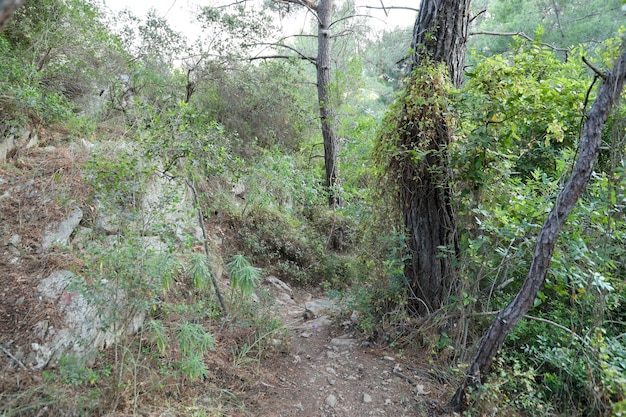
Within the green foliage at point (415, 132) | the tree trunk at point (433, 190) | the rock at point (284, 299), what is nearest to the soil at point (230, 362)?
the tree trunk at point (433, 190)

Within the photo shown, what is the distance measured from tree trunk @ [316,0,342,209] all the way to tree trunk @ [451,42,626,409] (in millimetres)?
6052

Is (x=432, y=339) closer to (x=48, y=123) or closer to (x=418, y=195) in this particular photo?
(x=418, y=195)

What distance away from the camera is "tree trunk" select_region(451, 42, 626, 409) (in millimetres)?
2182

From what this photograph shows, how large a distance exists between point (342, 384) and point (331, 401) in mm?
257

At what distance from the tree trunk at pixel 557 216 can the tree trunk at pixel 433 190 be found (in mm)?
1092

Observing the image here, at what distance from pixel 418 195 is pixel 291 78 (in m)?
6.02

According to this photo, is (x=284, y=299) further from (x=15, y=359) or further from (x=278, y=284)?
(x=15, y=359)

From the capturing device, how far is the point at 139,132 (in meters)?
3.86

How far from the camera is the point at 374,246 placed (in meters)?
4.41

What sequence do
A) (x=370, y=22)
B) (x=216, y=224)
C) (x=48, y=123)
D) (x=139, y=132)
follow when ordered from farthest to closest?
(x=370, y=22), (x=216, y=224), (x=48, y=123), (x=139, y=132)

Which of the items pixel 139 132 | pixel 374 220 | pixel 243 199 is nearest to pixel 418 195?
pixel 374 220

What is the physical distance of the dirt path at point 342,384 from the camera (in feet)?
10.0

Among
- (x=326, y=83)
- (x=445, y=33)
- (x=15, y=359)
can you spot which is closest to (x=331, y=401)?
(x=15, y=359)

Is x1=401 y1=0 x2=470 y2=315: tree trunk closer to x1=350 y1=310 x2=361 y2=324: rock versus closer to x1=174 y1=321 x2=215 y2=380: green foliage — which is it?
x1=350 y1=310 x2=361 y2=324: rock
